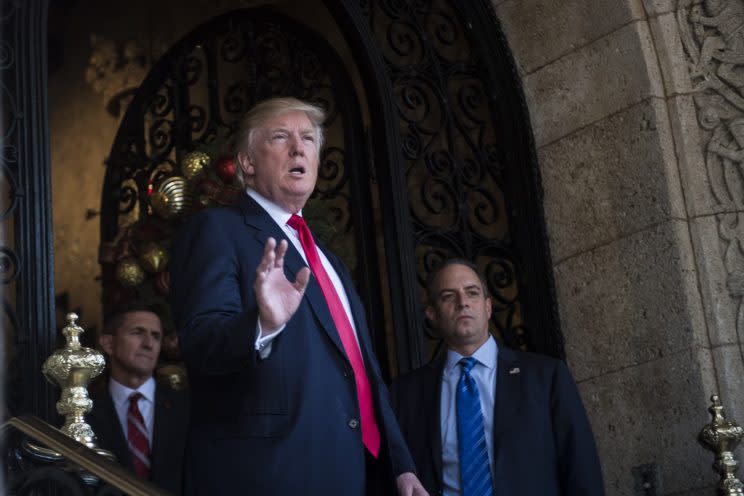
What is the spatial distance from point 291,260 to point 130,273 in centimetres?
404

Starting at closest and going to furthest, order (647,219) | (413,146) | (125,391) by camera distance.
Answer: (125,391), (647,219), (413,146)

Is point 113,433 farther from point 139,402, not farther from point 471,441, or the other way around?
point 471,441

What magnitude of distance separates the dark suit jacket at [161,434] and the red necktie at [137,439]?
4 centimetres

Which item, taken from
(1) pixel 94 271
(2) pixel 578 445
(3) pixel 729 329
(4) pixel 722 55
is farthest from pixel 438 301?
(1) pixel 94 271

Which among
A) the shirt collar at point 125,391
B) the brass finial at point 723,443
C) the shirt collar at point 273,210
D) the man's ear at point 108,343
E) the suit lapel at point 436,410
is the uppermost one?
the shirt collar at point 273,210

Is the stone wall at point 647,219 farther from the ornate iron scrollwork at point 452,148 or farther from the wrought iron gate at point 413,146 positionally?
the ornate iron scrollwork at point 452,148

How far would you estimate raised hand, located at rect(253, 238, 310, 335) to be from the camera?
10.7 feet

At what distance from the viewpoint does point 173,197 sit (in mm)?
7621

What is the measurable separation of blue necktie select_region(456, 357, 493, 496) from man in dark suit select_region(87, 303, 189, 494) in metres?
1.15

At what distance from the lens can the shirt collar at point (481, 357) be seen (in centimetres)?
528

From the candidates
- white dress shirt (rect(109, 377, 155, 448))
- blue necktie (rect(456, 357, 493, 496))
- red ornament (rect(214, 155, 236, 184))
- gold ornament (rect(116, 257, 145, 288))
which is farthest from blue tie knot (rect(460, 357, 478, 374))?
gold ornament (rect(116, 257, 145, 288))

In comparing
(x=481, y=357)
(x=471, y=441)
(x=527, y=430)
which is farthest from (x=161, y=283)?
(x=527, y=430)

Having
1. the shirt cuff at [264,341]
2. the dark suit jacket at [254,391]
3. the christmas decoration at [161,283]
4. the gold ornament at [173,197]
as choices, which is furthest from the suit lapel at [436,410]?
the gold ornament at [173,197]

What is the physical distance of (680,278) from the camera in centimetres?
580
